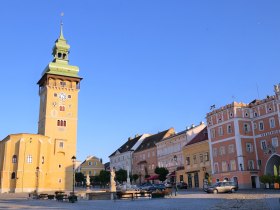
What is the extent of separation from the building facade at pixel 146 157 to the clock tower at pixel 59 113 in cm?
1719

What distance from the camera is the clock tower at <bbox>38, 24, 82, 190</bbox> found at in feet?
239

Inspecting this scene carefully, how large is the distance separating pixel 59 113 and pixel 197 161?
1307 inches

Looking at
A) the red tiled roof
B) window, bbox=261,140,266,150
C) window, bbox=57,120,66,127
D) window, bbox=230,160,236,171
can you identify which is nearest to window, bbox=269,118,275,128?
window, bbox=261,140,266,150

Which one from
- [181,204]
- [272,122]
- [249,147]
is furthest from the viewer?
[249,147]

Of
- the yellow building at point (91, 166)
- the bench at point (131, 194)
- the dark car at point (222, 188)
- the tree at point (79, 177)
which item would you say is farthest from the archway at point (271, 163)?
the yellow building at point (91, 166)

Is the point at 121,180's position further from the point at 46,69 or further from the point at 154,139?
the point at 46,69

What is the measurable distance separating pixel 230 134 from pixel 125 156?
4527 centimetres

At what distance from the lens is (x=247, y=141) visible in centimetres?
5281

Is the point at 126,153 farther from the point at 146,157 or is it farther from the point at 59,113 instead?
the point at 59,113

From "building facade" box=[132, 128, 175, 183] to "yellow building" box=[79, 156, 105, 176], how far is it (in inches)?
961

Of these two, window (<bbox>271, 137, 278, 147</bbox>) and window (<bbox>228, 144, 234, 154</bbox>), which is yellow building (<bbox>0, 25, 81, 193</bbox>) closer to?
window (<bbox>228, 144, 234, 154</bbox>)

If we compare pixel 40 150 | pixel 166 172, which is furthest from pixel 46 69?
pixel 166 172

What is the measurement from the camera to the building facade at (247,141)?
50188 mm

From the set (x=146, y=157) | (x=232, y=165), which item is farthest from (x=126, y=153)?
(x=232, y=165)
